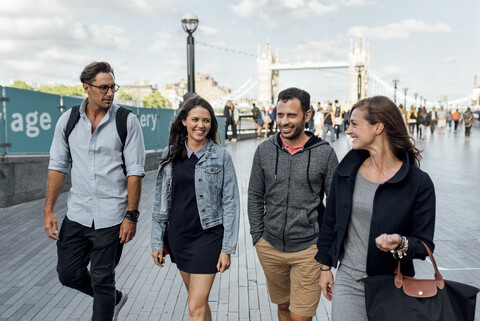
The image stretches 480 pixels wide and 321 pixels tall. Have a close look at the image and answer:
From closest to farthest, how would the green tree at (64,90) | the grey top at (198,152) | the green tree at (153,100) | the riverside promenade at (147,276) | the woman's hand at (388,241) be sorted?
the woman's hand at (388,241)
the grey top at (198,152)
the riverside promenade at (147,276)
the green tree at (64,90)
the green tree at (153,100)

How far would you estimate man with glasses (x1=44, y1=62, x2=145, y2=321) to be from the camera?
9.73ft

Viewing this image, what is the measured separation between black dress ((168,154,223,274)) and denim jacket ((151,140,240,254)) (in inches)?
1.6

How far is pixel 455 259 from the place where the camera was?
197 inches

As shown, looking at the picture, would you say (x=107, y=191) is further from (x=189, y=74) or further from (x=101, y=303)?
(x=189, y=74)

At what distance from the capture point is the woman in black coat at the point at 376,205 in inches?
81.1

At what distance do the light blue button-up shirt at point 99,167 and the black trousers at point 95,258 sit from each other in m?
0.07

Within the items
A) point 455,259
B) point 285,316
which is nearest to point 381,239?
point 285,316

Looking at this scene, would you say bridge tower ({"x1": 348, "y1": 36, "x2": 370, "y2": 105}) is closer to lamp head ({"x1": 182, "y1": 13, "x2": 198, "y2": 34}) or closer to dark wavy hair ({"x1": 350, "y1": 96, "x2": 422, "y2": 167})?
lamp head ({"x1": 182, "y1": 13, "x2": 198, "y2": 34})

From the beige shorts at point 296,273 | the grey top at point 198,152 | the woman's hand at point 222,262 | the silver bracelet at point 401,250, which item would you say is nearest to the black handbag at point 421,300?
the silver bracelet at point 401,250

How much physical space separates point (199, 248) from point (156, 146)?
414 inches

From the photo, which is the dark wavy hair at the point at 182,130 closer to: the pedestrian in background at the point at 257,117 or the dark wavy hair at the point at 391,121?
the dark wavy hair at the point at 391,121

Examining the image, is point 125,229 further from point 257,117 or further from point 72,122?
point 257,117

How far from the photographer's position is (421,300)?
186 centimetres

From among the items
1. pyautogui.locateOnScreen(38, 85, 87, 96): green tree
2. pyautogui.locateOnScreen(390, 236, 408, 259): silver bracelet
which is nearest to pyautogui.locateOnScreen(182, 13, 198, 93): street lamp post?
pyautogui.locateOnScreen(390, 236, 408, 259): silver bracelet
